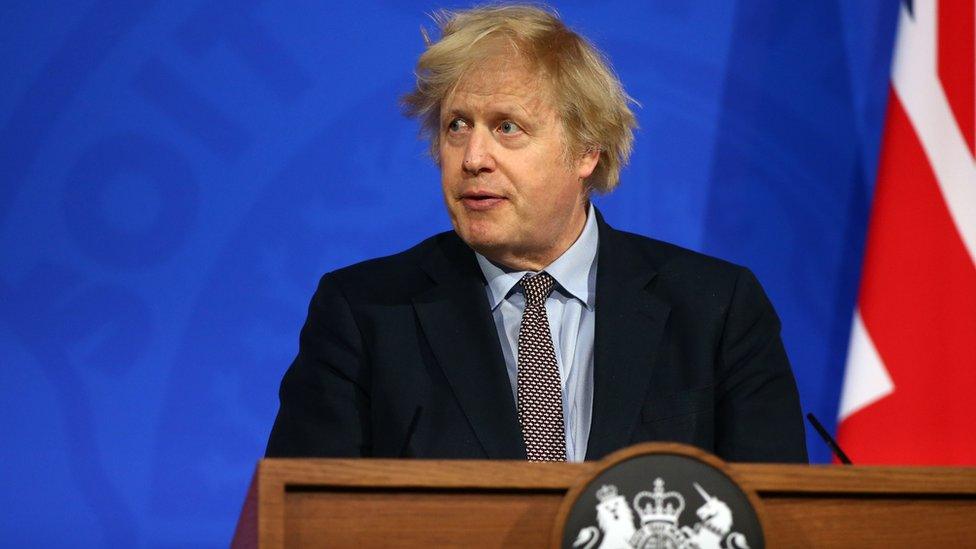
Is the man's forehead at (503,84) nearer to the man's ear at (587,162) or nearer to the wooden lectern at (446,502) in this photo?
the man's ear at (587,162)

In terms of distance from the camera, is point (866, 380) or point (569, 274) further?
point (866, 380)

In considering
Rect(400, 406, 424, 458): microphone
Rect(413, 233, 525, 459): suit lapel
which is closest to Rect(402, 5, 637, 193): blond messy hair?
Rect(413, 233, 525, 459): suit lapel

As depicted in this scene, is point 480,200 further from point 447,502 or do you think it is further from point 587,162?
point 447,502

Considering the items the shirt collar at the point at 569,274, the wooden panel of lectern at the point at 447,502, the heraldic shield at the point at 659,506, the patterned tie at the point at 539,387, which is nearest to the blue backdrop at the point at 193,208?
the shirt collar at the point at 569,274

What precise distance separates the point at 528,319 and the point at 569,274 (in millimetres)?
124

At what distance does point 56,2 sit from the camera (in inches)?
101

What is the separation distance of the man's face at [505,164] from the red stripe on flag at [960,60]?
99cm

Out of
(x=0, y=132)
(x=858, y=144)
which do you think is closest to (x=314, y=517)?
(x=0, y=132)

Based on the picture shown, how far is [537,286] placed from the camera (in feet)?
6.91

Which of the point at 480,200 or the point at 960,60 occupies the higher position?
the point at 960,60

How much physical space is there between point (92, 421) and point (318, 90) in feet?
2.44

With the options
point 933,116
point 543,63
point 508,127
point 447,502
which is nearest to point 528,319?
point 508,127

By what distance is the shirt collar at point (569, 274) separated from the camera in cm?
212

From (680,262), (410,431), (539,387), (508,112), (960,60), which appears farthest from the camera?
(960,60)
